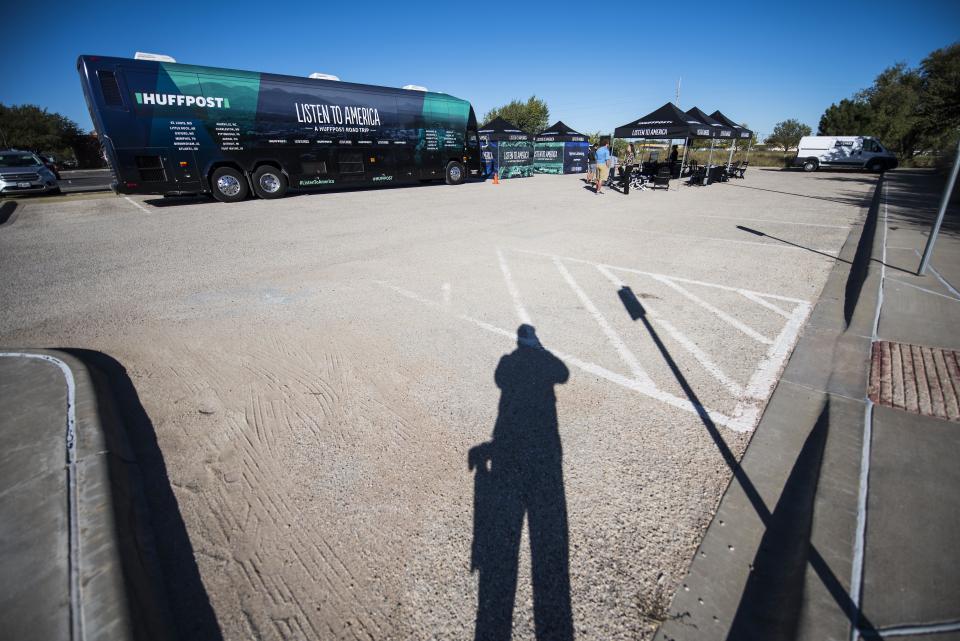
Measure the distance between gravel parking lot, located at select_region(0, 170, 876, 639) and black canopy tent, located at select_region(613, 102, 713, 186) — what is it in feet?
34.5

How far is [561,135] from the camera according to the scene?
89.8ft

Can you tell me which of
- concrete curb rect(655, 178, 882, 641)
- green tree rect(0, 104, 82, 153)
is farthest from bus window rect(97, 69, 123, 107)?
green tree rect(0, 104, 82, 153)

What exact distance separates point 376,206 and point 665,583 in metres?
12.7

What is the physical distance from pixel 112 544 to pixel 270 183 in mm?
14577

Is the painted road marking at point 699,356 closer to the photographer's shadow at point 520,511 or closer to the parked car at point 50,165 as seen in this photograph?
the photographer's shadow at point 520,511

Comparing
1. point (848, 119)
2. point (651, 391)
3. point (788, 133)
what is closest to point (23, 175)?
point (651, 391)

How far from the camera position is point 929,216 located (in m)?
10.2

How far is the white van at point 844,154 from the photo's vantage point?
27.3 meters

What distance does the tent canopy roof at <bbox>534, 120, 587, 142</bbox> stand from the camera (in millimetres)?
27200

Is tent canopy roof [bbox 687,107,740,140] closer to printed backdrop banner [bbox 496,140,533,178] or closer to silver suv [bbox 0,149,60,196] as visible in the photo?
printed backdrop banner [bbox 496,140,533,178]

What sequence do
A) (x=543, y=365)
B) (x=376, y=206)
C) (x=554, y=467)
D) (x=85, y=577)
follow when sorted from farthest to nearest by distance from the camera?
(x=376, y=206)
(x=543, y=365)
(x=554, y=467)
(x=85, y=577)

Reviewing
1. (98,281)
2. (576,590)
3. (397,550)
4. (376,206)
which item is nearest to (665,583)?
(576,590)

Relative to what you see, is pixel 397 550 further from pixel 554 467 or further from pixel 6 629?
pixel 6 629

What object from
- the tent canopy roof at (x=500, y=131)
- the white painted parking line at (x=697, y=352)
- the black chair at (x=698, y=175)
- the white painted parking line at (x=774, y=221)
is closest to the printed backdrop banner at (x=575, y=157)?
the tent canopy roof at (x=500, y=131)
